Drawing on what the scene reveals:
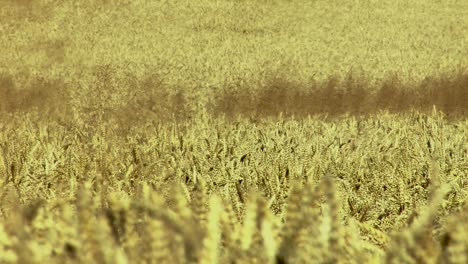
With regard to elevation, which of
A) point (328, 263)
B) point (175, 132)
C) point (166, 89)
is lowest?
point (166, 89)

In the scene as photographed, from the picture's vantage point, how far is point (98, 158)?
3.05 meters

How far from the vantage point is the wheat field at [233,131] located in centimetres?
71

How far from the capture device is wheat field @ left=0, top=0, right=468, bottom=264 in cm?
71

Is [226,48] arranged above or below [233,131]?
below

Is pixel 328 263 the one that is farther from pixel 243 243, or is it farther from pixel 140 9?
pixel 140 9

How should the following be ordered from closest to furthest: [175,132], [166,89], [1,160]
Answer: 1. [1,160]
2. [175,132]
3. [166,89]

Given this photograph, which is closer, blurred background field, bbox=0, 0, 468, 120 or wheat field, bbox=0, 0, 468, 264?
wheat field, bbox=0, 0, 468, 264

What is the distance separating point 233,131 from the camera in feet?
13.0

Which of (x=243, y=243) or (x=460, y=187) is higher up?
(x=243, y=243)

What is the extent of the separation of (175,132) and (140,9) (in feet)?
57.4

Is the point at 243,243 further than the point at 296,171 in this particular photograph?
No

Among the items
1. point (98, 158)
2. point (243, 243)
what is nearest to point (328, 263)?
point (243, 243)

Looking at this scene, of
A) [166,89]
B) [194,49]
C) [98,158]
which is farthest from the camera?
[194,49]

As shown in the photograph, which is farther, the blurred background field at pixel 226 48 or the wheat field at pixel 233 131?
the blurred background field at pixel 226 48
